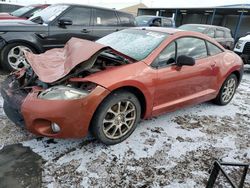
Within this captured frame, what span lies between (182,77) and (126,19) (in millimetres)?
3918

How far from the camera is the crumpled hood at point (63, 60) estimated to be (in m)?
2.89

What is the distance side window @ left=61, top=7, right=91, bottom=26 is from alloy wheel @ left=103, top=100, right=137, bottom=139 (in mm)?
3716

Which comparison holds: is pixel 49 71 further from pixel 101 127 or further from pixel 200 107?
pixel 200 107

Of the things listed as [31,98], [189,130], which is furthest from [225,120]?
[31,98]

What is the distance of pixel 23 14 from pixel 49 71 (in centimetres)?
701

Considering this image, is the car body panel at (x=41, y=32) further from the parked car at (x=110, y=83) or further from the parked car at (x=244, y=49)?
the parked car at (x=244, y=49)

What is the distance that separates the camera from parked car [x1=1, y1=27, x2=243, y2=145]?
270cm

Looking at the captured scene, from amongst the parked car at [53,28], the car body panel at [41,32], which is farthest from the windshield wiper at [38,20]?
the car body panel at [41,32]

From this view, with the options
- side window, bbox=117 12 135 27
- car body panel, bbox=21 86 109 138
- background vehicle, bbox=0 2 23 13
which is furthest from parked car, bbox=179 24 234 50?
background vehicle, bbox=0 2 23 13

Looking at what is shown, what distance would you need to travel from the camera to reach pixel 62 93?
2.70 m

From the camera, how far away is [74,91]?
2.72 metres

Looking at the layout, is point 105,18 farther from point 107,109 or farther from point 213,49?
point 107,109

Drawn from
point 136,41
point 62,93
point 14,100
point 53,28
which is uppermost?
point 136,41

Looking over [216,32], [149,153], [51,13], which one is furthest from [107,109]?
[216,32]
